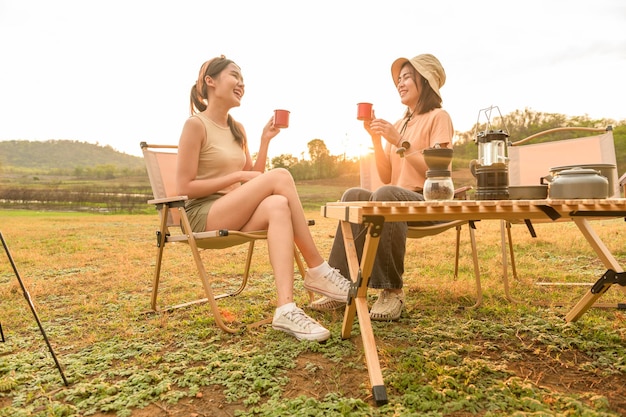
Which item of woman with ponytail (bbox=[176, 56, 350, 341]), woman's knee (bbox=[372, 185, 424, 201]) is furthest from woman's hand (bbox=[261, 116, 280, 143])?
woman's knee (bbox=[372, 185, 424, 201])

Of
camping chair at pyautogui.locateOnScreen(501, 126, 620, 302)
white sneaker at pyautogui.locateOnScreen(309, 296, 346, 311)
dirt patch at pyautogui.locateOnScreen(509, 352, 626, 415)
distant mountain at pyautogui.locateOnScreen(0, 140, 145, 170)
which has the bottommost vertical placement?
dirt patch at pyautogui.locateOnScreen(509, 352, 626, 415)

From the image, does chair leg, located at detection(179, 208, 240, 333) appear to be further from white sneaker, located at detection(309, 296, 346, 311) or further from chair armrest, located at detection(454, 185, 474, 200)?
chair armrest, located at detection(454, 185, 474, 200)

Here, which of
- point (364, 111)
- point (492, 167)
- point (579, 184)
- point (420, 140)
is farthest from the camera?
point (420, 140)

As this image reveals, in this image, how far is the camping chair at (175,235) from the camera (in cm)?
221

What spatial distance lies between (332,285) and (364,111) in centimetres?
91

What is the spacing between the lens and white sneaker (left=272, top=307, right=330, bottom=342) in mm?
1962

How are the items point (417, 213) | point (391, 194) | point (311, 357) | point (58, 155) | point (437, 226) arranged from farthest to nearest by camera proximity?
point (58, 155) → point (437, 226) → point (391, 194) → point (311, 357) → point (417, 213)

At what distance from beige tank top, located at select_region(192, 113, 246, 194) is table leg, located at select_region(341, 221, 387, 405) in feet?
3.49

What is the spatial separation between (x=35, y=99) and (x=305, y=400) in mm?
14110

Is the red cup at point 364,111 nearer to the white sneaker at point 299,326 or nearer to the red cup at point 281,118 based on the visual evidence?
the red cup at point 281,118

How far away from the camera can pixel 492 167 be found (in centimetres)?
172

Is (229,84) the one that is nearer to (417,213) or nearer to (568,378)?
(417,213)

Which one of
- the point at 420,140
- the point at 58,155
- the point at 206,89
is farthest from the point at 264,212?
the point at 58,155

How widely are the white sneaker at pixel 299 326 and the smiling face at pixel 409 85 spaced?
1522 mm
